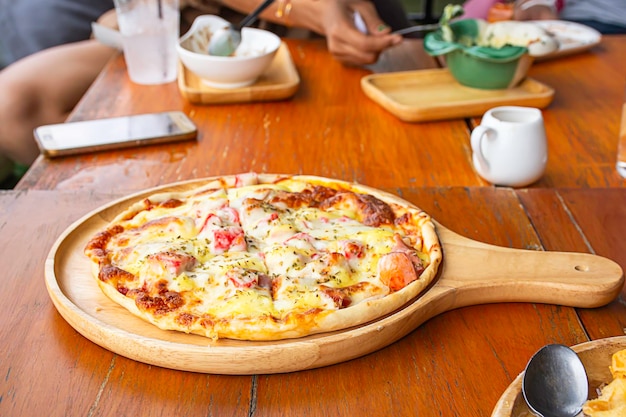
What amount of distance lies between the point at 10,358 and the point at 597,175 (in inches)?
50.5

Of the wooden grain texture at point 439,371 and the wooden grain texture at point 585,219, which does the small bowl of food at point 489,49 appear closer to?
the wooden grain texture at point 585,219

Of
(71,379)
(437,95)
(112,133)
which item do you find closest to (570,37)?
(437,95)

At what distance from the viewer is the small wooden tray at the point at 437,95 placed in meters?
1.87

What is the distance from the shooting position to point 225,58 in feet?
6.37

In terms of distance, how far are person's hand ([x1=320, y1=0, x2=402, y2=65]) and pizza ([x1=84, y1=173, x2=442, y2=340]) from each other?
1.02 m

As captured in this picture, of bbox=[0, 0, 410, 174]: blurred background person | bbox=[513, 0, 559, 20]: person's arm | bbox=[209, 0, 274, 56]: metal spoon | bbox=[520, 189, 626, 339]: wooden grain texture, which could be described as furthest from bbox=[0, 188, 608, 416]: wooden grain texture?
bbox=[513, 0, 559, 20]: person's arm

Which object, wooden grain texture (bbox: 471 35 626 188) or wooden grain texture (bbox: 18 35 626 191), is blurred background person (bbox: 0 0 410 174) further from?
wooden grain texture (bbox: 471 35 626 188)

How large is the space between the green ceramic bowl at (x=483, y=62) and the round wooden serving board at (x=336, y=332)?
903 mm

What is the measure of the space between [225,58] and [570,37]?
1.30m

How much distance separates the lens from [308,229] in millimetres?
1168

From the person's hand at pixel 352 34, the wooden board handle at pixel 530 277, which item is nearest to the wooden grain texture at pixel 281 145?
the person's hand at pixel 352 34

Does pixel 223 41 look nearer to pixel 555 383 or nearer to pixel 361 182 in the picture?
pixel 361 182

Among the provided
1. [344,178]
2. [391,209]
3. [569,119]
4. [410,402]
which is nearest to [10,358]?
[410,402]

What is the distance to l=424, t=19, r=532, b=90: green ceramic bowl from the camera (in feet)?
6.31
